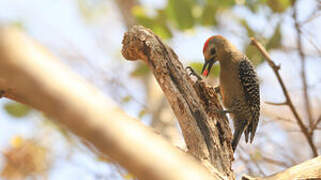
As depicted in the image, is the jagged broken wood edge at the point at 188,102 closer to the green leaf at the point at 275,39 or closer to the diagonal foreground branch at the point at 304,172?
the diagonal foreground branch at the point at 304,172

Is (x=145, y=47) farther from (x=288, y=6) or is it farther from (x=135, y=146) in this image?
(x=288, y=6)

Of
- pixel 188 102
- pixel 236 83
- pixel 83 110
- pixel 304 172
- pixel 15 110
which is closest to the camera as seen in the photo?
pixel 83 110

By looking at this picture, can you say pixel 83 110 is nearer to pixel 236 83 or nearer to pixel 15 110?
pixel 15 110

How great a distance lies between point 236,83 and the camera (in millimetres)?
4953

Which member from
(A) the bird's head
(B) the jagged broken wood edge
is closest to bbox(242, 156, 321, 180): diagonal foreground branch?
(B) the jagged broken wood edge

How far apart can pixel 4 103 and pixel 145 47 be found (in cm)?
198

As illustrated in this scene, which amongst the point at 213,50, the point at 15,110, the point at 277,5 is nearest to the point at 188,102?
the point at 15,110

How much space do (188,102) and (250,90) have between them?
6.54 feet

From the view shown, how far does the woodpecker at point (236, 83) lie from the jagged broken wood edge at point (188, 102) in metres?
1.50

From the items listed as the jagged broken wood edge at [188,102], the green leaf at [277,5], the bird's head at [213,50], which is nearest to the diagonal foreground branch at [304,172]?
the jagged broken wood edge at [188,102]

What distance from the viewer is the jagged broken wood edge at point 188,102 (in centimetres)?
304

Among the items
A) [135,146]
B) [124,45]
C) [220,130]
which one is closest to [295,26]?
[220,130]

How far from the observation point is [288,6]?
5.12 meters

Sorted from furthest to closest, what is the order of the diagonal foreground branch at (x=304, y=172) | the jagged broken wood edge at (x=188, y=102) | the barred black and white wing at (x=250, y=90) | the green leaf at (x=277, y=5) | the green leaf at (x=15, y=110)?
the green leaf at (x=277, y=5), the barred black and white wing at (x=250, y=90), the green leaf at (x=15, y=110), the jagged broken wood edge at (x=188, y=102), the diagonal foreground branch at (x=304, y=172)
